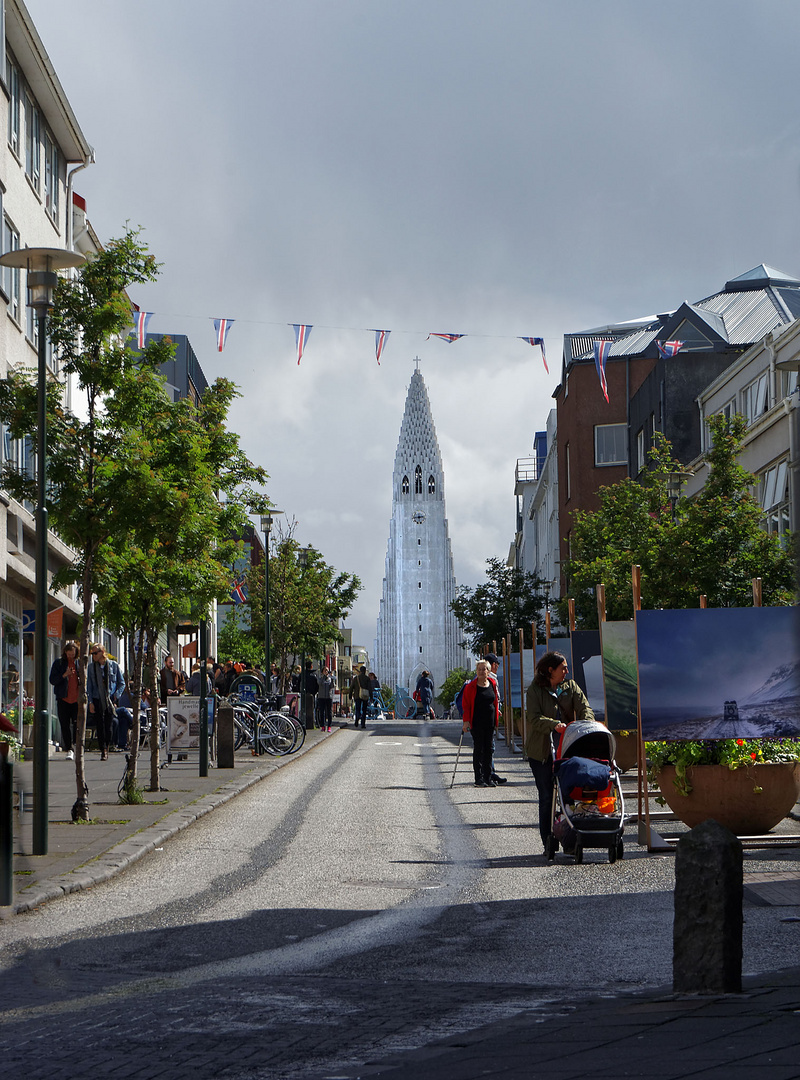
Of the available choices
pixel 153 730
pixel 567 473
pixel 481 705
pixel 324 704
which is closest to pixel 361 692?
pixel 324 704

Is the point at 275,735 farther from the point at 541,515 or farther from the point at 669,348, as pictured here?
the point at 541,515

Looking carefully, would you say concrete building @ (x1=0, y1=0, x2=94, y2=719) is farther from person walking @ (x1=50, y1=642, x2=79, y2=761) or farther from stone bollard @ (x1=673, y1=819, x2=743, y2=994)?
stone bollard @ (x1=673, y1=819, x2=743, y2=994)

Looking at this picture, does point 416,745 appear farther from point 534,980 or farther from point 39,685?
point 534,980

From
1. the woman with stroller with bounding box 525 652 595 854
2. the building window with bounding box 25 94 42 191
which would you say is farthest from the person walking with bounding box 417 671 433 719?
the woman with stroller with bounding box 525 652 595 854

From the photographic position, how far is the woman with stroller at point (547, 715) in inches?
484

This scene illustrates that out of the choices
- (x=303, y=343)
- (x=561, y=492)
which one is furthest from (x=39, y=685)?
(x=561, y=492)

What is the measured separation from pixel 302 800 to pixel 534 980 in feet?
38.2

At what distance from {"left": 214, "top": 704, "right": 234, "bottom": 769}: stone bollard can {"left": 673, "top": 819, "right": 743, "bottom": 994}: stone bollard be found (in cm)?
1832

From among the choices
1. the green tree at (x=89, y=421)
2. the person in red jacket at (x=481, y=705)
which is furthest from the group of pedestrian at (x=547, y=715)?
the person in red jacket at (x=481, y=705)

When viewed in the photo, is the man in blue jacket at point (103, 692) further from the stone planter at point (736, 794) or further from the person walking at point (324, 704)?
the person walking at point (324, 704)

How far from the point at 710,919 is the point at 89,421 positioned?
1038cm

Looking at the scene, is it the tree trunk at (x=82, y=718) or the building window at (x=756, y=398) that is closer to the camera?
the tree trunk at (x=82, y=718)

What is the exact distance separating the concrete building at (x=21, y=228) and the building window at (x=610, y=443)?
28.8 m

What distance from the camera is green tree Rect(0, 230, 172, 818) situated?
1451cm
